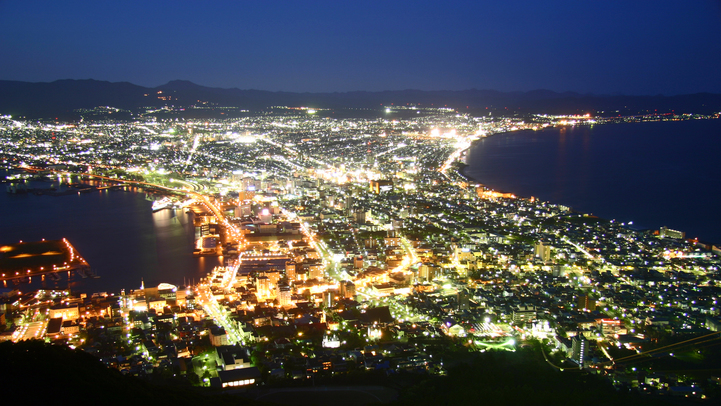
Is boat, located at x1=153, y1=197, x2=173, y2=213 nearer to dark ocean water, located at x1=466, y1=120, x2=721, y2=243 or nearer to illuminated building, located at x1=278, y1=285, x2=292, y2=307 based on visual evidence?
illuminated building, located at x1=278, y1=285, x2=292, y2=307

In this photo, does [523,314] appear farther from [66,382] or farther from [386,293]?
[66,382]

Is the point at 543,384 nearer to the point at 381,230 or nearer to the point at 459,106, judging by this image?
the point at 381,230

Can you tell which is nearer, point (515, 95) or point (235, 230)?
point (235, 230)

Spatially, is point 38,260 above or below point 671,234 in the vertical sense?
below

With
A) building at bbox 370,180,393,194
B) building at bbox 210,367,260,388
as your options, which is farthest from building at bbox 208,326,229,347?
building at bbox 370,180,393,194

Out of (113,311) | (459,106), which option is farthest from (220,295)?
(459,106)

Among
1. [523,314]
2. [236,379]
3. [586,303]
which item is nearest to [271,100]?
[586,303]
